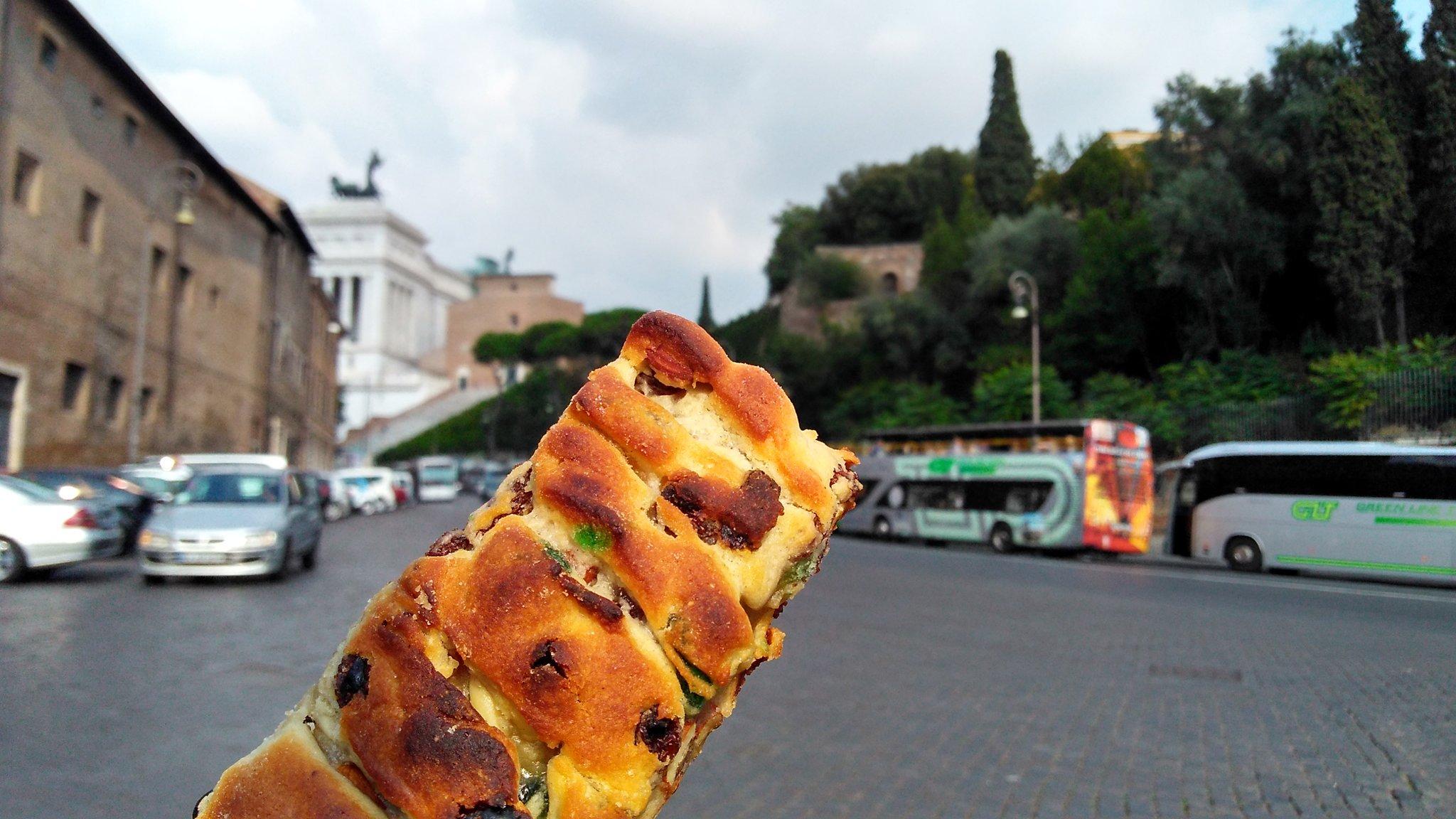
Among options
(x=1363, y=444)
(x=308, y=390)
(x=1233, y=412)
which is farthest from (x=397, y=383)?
(x=1363, y=444)

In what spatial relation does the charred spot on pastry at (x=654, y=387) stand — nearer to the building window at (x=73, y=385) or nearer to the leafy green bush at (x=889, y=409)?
the building window at (x=73, y=385)

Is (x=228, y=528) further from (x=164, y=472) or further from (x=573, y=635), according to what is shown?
(x=573, y=635)

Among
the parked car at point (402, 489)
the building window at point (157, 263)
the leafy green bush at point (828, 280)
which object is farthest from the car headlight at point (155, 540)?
the leafy green bush at point (828, 280)

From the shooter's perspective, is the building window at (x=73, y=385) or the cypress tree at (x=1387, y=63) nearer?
the cypress tree at (x=1387, y=63)

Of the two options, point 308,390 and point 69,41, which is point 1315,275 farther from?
point 308,390

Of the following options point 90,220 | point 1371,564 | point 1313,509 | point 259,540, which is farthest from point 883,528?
point 90,220
